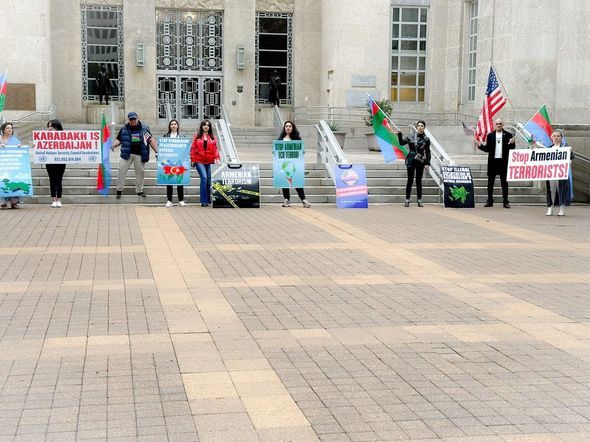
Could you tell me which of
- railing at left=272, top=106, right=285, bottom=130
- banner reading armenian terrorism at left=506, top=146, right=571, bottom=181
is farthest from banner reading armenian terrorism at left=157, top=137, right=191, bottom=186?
railing at left=272, top=106, right=285, bottom=130

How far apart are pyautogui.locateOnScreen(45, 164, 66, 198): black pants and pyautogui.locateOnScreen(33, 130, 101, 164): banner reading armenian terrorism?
0.35 feet

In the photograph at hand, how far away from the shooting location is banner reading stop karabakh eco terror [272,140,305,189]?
17.1 meters

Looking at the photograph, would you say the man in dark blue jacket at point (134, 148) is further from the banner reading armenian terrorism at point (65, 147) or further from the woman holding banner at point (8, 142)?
the woman holding banner at point (8, 142)

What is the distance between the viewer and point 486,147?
17.7m

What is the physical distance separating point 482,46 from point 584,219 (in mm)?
11693

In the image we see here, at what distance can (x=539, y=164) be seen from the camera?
54.3ft

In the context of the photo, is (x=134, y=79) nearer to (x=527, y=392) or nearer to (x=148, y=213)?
(x=148, y=213)

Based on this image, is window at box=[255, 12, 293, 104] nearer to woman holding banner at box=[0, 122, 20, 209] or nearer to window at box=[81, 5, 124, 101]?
window at box=[81, 5, 124, 101]

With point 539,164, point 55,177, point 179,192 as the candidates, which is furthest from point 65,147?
point 539,164

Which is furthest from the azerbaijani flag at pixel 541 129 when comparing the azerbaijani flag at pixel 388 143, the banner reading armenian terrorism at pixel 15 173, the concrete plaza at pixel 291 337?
the banner reading armenian terrorism at pixel 15 173

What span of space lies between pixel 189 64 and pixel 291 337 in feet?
87.1

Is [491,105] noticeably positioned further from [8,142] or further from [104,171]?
[8,142]

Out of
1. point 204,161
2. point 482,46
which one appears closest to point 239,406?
point 204,161

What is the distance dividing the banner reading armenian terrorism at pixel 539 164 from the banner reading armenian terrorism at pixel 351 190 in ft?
9.98
